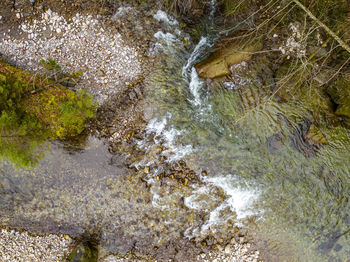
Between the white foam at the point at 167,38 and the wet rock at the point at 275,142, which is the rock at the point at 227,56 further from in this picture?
the wet rock at the point at 275,142

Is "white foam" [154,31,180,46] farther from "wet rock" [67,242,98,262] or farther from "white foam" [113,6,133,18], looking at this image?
"wet rock" [67,242,98,262]

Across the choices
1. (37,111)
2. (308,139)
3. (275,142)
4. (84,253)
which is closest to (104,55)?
(37,111)

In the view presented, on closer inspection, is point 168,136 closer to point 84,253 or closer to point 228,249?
point 228,249

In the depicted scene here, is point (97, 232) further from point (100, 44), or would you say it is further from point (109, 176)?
point (100, 44)

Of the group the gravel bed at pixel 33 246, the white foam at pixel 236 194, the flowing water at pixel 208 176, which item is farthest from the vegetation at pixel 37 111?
the white foam at pixel 236 194

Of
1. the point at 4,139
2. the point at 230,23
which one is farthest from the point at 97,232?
the point at 230,23
